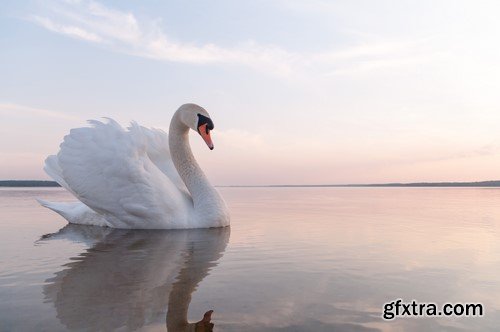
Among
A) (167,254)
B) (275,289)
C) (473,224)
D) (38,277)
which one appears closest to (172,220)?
(167,254)

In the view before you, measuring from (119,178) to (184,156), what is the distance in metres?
2.09

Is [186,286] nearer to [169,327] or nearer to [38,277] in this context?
[169,327]

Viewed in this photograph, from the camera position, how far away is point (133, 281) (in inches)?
185

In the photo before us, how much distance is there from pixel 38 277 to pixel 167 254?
187 cm

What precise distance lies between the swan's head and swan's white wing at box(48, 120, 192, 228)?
1.19 m

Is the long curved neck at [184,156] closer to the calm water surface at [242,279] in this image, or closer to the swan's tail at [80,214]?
the calm water surface at [242,279]

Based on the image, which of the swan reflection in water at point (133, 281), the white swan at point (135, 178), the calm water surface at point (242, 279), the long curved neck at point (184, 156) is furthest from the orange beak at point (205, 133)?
the swan reflection in water at point (133, 281)

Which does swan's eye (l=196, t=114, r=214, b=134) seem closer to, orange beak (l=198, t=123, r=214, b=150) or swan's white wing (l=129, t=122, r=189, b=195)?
orange beak (l=198, t=123, r=214, b=150)

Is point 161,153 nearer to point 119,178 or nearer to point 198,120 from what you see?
point 198,120

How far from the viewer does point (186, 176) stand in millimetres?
10055

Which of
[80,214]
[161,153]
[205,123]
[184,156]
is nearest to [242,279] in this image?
[205,123]

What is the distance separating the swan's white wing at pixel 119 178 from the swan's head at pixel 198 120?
3.91 ft

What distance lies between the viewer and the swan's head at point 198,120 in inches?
380

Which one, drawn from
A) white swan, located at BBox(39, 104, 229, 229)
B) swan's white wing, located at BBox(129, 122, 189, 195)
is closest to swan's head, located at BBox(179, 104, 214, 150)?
white swan, located at BBox(39, 104, 229, 229)
